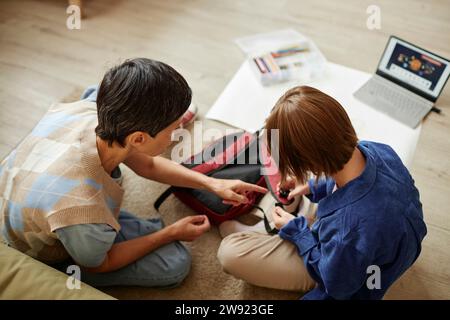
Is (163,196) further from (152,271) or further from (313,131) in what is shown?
(313,131)

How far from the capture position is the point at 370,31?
190 centimetres

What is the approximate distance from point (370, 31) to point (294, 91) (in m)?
1.32

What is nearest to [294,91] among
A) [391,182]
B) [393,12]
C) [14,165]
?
[391,182]

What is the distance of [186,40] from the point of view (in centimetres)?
187

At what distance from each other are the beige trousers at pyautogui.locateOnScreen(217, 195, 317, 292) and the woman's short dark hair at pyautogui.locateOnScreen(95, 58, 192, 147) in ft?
1.45

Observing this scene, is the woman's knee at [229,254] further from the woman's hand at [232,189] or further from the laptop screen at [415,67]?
the laptop screen at [415,67]

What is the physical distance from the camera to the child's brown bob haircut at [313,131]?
777mm

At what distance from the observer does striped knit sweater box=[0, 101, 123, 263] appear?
86 cm

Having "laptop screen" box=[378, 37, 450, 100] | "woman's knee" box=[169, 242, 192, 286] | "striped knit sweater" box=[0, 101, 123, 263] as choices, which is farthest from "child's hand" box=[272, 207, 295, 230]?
"laptop screen" box=[378, 37, 450, 100]

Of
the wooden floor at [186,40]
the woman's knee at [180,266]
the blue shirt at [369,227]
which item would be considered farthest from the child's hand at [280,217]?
the wooden floor at [186,40]

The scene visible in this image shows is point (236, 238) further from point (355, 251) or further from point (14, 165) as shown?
point (14, 165)

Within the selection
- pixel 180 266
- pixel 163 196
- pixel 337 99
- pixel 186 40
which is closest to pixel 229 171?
pixel 163 196

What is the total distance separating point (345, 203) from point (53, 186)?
656 mm
